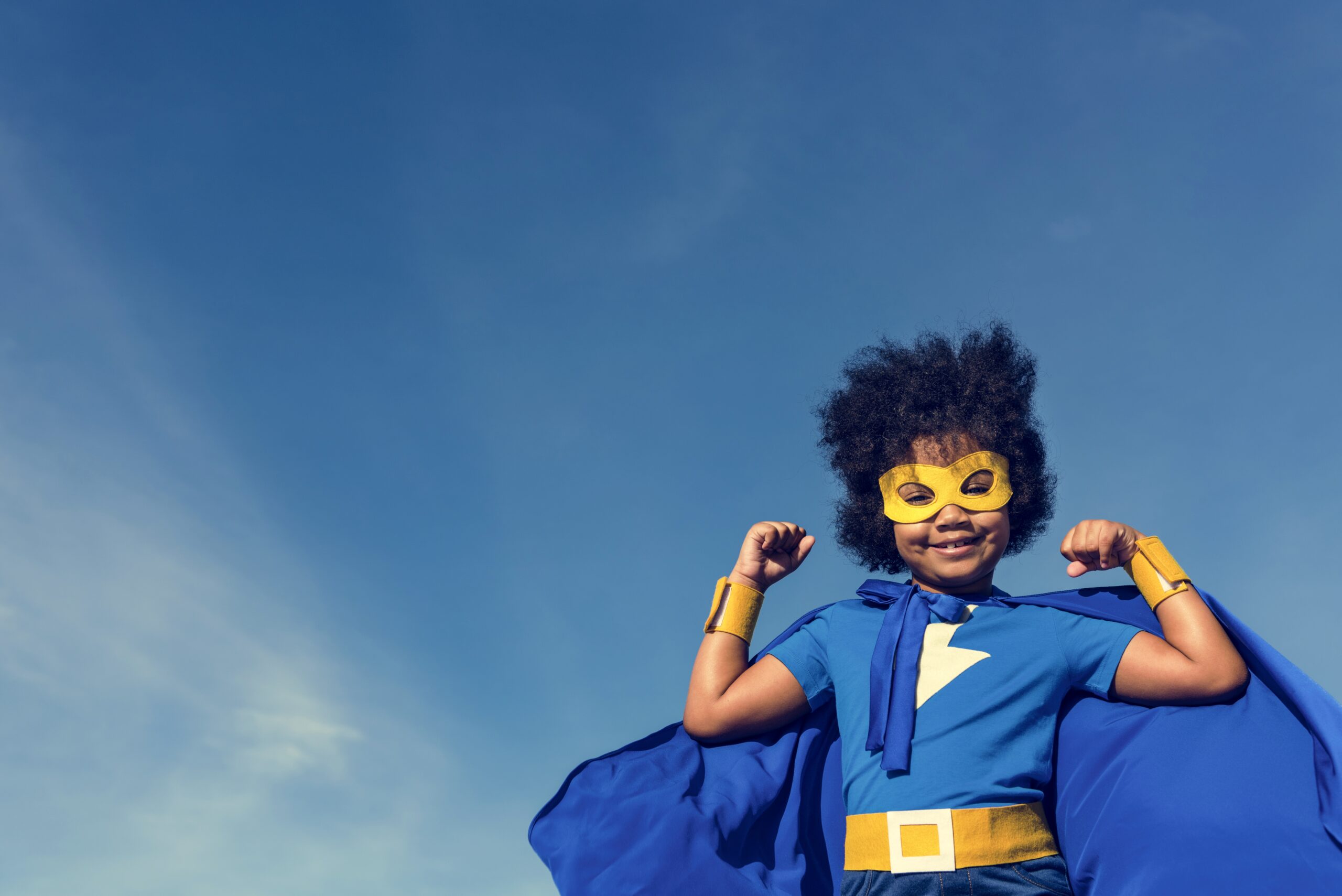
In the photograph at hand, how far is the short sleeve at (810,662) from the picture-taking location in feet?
13.5

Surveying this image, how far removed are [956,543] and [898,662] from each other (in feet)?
2.06

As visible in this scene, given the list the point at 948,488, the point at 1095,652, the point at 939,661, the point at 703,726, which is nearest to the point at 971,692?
the point at 939,661

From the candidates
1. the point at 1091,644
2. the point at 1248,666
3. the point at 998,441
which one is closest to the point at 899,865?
the point at 1091,644

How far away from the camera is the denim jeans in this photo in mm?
3293

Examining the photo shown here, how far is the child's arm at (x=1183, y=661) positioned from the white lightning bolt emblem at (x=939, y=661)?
522 mm

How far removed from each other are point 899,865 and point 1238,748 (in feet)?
4.17

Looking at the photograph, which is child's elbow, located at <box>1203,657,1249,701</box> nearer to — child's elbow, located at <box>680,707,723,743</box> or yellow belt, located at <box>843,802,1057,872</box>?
yellow belt, located at <box>843,802,1057,872</box>

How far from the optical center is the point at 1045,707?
375cm

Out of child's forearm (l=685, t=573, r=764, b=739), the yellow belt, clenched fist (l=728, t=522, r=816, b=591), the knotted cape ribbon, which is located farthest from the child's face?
the yellow belt

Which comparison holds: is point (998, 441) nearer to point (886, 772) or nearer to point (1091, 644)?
point (1091, 644)

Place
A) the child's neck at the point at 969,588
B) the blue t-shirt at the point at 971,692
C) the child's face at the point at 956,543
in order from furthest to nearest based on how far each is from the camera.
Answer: the child's neck at the point at 969,588 < the child's face at the point at 956,543 < the blue t-shirt at the point at 971,692

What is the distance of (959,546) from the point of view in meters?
4.20

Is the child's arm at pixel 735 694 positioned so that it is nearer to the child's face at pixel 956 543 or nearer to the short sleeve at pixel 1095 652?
the child's face at pixel 956 543

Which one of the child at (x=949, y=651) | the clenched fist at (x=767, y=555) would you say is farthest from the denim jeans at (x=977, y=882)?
the clenched fist at (x=767, y=555)
